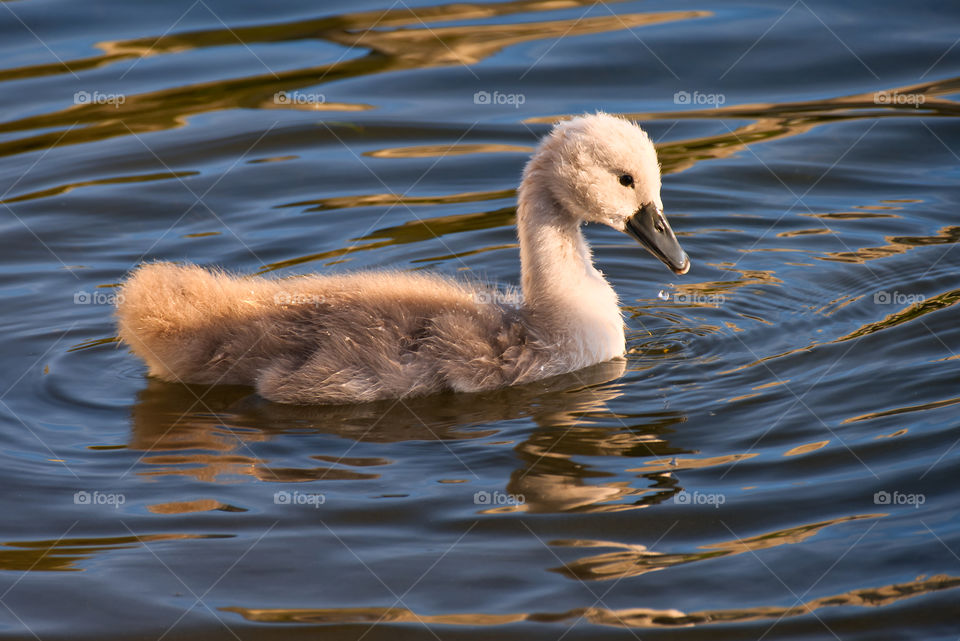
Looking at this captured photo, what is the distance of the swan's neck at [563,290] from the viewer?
269 inches

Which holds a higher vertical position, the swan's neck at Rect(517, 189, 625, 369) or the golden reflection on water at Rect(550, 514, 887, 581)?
the swan's neck at Rect(517, 189, 625, 369)

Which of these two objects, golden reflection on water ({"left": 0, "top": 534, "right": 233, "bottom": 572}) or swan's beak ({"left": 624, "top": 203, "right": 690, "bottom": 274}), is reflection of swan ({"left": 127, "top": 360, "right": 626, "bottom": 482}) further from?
swan's beak ({"left": 624, "top": 203, "right": 690, "bottom": 274})

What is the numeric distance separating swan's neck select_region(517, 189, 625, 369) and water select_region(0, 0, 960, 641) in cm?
22

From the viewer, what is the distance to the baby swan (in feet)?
21.3

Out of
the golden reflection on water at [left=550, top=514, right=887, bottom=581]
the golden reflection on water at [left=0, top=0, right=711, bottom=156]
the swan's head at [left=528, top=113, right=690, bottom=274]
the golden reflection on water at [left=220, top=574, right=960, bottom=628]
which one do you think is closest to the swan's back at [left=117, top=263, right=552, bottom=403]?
the swan's head at [left=528, top=113, right=690, bottom=274]

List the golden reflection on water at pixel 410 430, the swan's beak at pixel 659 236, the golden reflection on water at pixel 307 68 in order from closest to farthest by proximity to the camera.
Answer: the golden reflection on water at pixel 410 430 → the swan's beak at pixel 659 236 → the golden reflection on water at pixel 307 68

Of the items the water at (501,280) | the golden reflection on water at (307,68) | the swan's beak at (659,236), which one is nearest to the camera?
the water at (501,280)

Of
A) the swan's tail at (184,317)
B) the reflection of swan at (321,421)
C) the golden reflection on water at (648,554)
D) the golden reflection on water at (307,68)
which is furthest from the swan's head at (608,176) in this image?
the golden reflection on water at (307,68)

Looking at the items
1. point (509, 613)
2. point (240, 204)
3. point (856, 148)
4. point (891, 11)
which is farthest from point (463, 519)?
point (891, 11)

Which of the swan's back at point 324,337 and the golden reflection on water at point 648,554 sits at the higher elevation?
the swan's back at point 324,337

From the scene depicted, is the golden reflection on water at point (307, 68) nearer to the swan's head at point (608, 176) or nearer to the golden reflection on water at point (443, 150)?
the golden reflection on water at point (443, 150)

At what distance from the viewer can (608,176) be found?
682cm

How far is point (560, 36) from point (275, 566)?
7.78 metres

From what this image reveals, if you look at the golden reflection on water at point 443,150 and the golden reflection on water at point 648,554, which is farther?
the golden reflection on water at point 443,150
